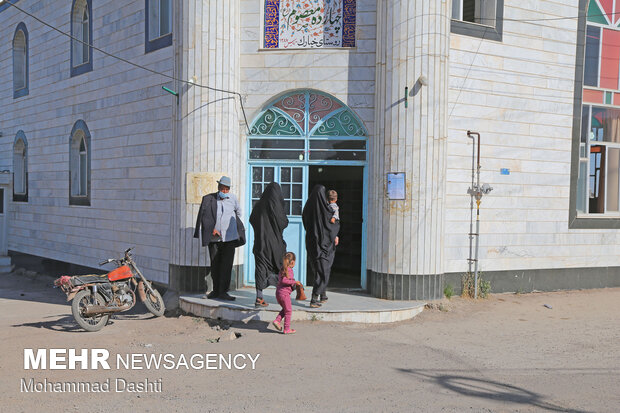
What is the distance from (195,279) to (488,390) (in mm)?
5112

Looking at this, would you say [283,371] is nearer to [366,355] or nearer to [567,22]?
[366,355]

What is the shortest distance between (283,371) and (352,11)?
230 inches

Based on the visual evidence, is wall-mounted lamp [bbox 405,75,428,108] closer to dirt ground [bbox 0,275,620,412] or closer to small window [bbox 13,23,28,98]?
dirt ground [bbox 0,275,620,412]

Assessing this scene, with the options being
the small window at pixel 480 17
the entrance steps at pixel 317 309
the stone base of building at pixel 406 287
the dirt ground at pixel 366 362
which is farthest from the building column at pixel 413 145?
the small window at pixel 480 17

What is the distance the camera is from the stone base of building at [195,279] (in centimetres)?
886

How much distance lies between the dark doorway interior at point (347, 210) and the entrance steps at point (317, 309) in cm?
256

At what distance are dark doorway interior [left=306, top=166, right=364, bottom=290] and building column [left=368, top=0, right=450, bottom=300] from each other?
2.30 meters

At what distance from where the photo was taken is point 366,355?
20.2 ft

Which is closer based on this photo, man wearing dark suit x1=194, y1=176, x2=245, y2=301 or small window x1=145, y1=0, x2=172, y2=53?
man wearing dark suit x1=194, y1=176, x2=245, y2=301

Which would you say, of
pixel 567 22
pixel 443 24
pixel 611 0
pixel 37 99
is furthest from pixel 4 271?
pixel 611 0

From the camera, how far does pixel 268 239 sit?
7.68 meters

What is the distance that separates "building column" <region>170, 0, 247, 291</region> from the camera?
877cm

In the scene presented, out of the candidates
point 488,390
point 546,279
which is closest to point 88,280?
point 488,390

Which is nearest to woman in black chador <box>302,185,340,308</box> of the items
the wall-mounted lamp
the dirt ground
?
the dirt ground
